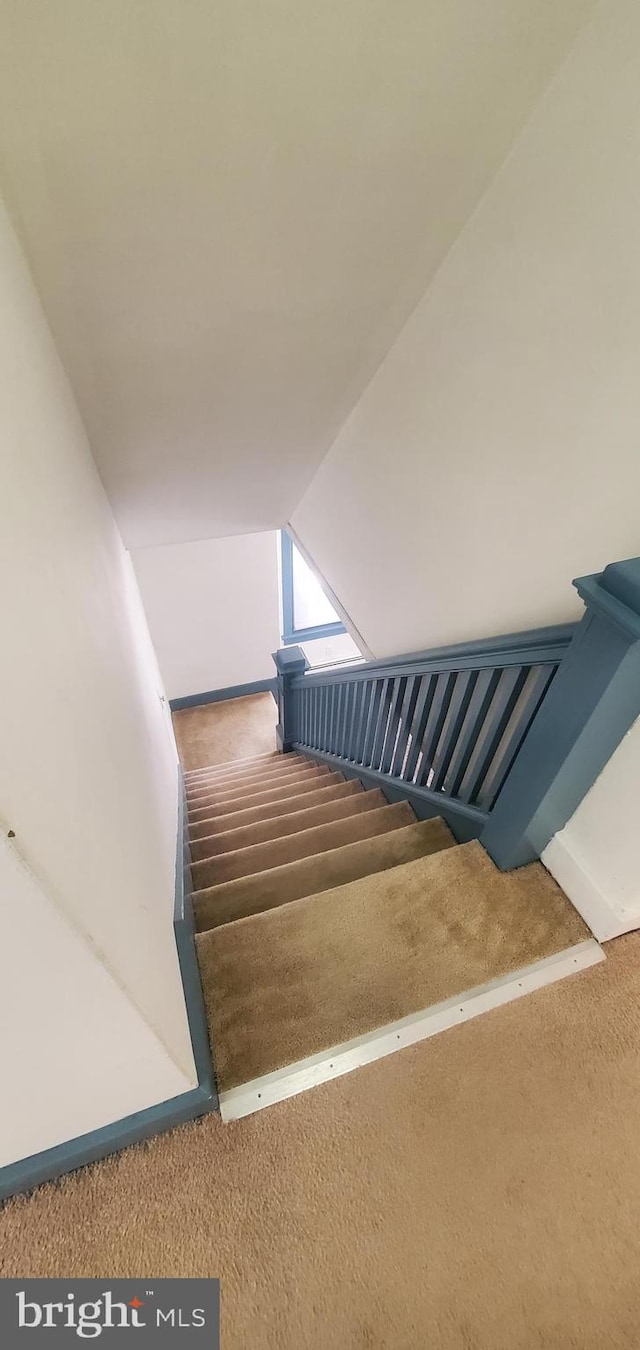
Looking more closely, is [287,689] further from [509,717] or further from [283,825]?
[509,717]

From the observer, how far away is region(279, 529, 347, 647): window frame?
4004mm

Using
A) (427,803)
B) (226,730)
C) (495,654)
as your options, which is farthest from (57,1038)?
(226,730)

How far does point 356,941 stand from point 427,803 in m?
0.67

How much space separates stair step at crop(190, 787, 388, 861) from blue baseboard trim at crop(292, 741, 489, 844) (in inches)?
4.2

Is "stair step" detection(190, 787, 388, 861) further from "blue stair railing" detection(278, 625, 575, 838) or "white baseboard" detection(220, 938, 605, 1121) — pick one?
"white baseboard" detection(220, 938, 605, 1121)

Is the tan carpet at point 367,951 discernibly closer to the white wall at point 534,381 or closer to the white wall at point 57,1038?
the white wall at point 57,1038

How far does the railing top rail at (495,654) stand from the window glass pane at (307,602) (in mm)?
2502

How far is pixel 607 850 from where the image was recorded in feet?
3.76

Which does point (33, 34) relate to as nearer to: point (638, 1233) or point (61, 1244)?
point (61, 1244)

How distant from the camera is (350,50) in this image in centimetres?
A: 82

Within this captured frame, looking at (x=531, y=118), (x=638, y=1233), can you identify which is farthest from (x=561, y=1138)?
(x=531, y=118)

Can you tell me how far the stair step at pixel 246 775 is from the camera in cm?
353

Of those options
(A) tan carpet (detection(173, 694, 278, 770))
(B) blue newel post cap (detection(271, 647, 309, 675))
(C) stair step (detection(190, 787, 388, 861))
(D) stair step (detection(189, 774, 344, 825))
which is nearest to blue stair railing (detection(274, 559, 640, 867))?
(C) stair step (detection(190, 787, 388, 861))

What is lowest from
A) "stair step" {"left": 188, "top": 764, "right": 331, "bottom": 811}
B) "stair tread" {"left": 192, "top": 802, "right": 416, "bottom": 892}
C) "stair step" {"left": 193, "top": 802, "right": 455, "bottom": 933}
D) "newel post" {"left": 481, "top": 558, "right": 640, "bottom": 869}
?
"stair step" {"left": 188, "top": 764, "right": 331, "bottom": 811}
